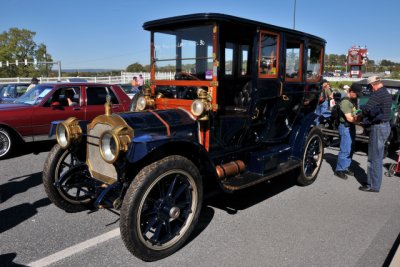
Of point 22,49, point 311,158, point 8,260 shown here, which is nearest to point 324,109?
point 311,158

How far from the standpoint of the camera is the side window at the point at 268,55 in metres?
4.49

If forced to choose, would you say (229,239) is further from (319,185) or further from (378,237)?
(319,185)

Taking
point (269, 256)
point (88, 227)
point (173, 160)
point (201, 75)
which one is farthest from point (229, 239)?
point (201, 75)

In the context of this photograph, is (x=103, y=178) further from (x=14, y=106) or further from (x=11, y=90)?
(x=11, y=90)

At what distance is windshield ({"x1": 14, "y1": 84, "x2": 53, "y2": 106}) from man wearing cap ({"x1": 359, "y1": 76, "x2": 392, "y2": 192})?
6802 millimetres

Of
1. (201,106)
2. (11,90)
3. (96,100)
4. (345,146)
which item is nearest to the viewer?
(201,106)

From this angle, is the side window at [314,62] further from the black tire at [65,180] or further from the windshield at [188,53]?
the black tire at [65,180]

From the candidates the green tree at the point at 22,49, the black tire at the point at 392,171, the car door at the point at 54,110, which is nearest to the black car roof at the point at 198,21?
the black tire at the point at 392,171

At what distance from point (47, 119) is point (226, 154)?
16.7 feet

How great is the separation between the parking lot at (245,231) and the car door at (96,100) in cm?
309

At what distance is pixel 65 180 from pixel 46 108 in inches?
175

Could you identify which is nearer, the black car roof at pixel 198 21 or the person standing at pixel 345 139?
the black car roof at pixel 198 21

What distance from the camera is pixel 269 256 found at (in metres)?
3.28

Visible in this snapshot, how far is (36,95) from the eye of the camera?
802 cm
